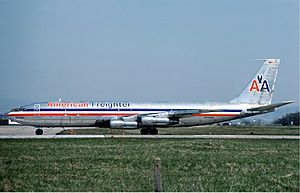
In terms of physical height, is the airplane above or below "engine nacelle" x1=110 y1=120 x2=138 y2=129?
above

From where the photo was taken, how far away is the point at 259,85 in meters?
52.6

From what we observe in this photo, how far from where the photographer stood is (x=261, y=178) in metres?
17.1

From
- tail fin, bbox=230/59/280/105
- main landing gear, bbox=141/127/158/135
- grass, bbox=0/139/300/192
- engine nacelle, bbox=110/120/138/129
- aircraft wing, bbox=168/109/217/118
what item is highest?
tail fin, bbox=230/59/280/105

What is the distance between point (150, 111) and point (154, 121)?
1.37 m

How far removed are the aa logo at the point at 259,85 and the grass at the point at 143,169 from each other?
25.1 metres

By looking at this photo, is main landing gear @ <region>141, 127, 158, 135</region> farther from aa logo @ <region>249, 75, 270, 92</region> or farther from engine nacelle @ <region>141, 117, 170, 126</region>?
aa logo @ <region>249, 75, 270, 92</region>

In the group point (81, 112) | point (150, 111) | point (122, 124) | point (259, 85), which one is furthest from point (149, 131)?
point (259, 85)

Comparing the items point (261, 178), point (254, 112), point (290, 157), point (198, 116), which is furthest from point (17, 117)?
point (261, 178)

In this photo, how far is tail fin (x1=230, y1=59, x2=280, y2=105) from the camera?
52.3 metres

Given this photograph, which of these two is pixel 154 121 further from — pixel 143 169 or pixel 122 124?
pixel 143 169

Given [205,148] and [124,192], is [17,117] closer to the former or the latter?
[205,148]

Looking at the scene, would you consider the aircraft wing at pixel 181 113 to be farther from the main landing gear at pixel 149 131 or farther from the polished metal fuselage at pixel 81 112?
the main landing gear at pixel 149 131

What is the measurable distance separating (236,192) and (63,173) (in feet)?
21.0

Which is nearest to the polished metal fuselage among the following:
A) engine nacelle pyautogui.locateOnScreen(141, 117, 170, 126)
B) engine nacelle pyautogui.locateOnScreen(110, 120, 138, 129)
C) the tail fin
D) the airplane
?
the airplane
